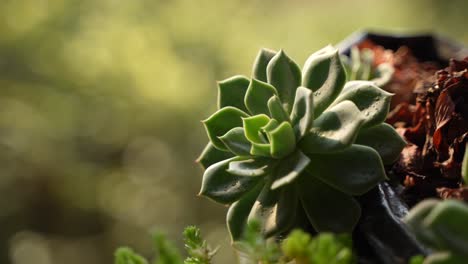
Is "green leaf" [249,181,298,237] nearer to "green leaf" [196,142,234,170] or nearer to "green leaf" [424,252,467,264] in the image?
"green leaf" [196,142,234,170]

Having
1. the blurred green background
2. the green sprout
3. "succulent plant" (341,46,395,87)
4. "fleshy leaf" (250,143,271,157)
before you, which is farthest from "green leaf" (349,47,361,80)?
the blurred green background

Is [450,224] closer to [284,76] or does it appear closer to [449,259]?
[449,259]

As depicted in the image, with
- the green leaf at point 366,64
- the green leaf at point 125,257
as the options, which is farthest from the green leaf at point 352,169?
the green leaf at point 366,64

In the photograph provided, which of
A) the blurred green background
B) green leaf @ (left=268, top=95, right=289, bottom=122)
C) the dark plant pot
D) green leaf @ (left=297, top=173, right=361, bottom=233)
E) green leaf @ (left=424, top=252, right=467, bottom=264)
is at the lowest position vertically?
the blurred green background

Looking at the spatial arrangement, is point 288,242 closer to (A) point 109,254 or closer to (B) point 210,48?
(A) point 109,254

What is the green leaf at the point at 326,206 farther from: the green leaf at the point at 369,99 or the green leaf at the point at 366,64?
the green leaf at the point at 366,64
